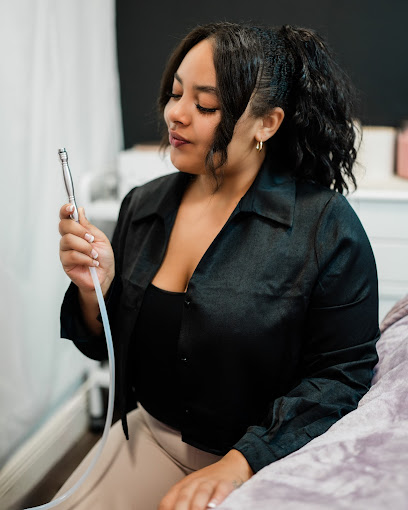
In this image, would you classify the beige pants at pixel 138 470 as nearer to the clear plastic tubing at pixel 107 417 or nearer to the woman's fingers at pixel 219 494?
the clear plastic tubing at pixel 107 417

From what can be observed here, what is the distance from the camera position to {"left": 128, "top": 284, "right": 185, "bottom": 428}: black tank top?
3.24ft

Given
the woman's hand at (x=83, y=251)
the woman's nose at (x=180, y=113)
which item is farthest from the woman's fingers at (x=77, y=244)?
the woman's nose at (x=180, y=113)

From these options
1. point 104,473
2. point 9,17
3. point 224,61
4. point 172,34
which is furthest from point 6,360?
point 172,34

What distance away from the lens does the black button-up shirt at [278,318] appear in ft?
2.93

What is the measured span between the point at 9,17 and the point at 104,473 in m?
1.10

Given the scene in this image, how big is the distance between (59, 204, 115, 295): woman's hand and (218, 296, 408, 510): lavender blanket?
453 mm

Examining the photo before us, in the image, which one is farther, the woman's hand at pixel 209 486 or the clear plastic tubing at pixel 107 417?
the clear plastic tubing at pixel 107 417

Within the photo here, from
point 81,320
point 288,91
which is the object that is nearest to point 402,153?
point 288,91

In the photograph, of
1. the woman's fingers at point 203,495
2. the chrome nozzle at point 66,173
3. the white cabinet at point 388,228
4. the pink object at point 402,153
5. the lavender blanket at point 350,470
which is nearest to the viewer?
the lavender blanket at point 350,470

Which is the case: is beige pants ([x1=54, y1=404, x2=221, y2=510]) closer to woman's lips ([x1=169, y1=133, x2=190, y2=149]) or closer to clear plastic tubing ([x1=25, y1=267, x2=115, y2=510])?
clear plastic tubing ([x1=25, y1=267, x2=115, y2=510])

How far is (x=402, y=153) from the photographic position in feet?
6.05

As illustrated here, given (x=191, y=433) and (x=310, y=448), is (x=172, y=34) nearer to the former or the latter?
(x=191, y=433)

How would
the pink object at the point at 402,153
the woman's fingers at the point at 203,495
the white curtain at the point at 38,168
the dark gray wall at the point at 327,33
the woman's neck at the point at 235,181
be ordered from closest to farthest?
the woman's fingers at the point at 203,495
the woman's neck at the point at 235,181
the white curtain at the point at 38,168
the pink object at the point at 402,153
the dark gray wall at the point at 327,33

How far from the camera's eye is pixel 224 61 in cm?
89
